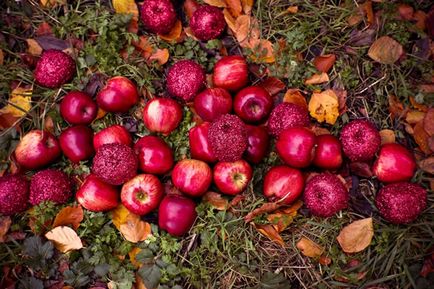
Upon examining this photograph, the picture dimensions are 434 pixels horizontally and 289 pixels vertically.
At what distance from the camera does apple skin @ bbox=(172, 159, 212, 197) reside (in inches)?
93.0

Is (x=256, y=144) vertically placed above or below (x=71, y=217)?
above

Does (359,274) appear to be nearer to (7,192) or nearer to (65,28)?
(7,192)

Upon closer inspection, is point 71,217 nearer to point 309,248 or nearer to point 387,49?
point 309,248

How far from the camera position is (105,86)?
253 cm

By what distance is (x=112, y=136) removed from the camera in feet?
8.05

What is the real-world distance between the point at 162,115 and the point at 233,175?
1.48 ft

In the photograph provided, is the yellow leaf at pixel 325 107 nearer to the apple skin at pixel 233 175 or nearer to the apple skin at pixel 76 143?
the apple skin at pixel 233 175

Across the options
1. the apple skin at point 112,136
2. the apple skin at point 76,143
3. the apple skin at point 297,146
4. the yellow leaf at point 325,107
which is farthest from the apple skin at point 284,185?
the apple skin at point 76,143

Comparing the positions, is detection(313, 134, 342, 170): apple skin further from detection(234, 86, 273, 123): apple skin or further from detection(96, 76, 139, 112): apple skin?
detection(96, 76, 139, 112): apple skin

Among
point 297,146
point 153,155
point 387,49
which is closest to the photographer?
point 297,146

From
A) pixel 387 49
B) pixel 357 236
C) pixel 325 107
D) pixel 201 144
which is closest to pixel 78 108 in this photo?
pixel 201 144

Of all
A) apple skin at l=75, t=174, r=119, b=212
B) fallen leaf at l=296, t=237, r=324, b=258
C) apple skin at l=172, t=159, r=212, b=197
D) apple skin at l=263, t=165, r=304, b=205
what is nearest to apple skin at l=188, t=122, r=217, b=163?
apple skin at l=172, t=159, r=212, b=197

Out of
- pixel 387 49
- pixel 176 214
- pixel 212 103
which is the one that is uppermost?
pixel 387 49

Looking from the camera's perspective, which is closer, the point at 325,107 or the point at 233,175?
the point at 233,175
